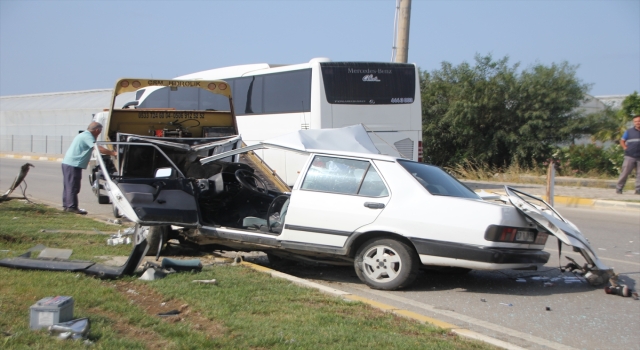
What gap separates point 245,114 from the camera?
61.3ft

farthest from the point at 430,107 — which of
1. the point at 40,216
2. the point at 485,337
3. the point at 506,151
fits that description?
the point at 485,337


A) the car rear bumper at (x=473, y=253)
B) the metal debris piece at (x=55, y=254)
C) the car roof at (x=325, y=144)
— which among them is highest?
the car roof at (x=325, y=144)

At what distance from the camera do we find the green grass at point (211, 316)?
14.7ft

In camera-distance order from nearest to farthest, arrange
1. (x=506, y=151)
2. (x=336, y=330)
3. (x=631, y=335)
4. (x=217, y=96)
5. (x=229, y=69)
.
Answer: (x=336, y=330) < (x=631, y=335) < (x=217, y=96) < (x=229, y=69) < (x=506, y=151)

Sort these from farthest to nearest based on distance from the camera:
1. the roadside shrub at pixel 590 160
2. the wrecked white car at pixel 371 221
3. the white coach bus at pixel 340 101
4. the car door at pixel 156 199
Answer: the roadside shrub at pixel 590 160
the white coach bus at pixel 340 101
the car door at pixel 156 199
the wrecked white car at pixel 371 221

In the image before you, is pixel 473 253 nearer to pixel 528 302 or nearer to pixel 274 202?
pixel 528 302

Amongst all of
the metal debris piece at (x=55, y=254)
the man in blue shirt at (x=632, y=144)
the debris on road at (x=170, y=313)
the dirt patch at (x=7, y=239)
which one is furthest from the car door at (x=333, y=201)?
the man in blue shirt at (x=632, y=144)

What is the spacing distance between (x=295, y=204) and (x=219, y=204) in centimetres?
181

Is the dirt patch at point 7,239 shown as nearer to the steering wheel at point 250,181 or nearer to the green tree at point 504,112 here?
the steering wheel at point 250,181

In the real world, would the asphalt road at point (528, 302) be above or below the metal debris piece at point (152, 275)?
below

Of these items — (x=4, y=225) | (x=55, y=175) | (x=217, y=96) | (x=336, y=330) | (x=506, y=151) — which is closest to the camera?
(x=336, y=330)

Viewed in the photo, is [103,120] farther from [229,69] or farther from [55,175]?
[55,175]

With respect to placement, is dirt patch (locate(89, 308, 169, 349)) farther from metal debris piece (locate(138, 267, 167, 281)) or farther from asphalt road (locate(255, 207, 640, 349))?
asphalt road (locate(255, 207, 640, 349))

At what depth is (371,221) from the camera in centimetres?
682
